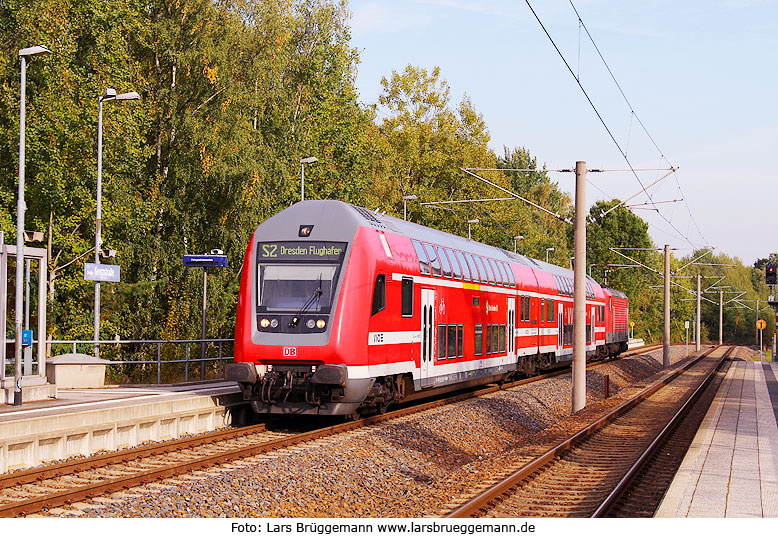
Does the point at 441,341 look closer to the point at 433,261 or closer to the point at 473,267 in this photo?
the point at 433,261

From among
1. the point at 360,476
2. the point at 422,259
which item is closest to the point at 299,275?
the point at 422,259

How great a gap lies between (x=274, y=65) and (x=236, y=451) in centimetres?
2961

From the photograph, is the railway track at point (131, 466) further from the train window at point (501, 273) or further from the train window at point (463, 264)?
the train window at point (501, 273)

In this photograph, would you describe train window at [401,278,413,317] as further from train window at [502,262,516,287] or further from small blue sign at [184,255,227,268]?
train window at [502,262,516,287]

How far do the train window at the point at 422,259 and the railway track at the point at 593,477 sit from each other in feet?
15.5

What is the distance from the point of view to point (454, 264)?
76.0 ft

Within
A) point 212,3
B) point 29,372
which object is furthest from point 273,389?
point 212,3

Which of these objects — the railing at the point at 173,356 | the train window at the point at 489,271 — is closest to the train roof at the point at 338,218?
the train window at the point at 489,271

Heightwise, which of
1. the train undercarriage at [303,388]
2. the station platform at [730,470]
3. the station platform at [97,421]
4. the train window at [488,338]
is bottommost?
the station platform at [730,470]

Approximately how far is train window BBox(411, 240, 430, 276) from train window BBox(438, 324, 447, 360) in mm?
Answer: 1554

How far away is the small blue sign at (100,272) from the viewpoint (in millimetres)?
23750

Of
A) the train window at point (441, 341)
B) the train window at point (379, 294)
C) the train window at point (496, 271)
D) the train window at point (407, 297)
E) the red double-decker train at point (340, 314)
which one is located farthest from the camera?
the train window at point (496, 271)

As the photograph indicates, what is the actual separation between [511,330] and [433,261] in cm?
792

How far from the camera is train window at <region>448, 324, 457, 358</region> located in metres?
22.4
